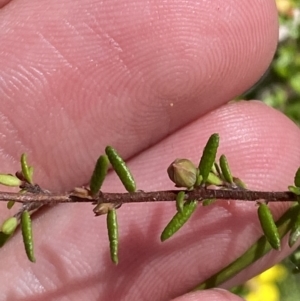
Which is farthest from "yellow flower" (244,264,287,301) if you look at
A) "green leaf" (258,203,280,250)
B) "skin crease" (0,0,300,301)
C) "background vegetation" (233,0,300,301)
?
"green leaf" (258,203,280,250)

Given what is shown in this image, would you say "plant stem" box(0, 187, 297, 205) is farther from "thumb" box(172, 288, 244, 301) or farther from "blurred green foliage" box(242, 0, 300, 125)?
"blurred green foliage" box(242, 0, 300, 125)

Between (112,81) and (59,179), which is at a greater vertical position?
(112,81)

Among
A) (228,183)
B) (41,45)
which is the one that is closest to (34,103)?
(41,45)

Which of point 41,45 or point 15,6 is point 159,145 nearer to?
point 41,45

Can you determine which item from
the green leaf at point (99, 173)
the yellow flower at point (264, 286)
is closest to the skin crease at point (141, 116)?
the green leaf at point (99, 173)

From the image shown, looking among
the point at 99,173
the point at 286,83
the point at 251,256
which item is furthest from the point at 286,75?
the point at 99,173

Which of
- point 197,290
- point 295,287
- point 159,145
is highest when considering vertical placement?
point 159,145

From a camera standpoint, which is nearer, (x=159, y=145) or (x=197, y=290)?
(x=197, y=290)

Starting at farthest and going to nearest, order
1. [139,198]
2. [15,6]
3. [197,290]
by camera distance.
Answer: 1. [15,6]
2. [197,290]
3. [139,198]
